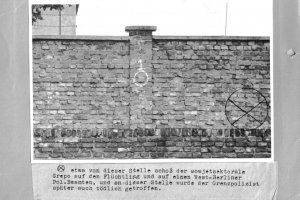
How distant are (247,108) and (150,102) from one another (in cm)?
56

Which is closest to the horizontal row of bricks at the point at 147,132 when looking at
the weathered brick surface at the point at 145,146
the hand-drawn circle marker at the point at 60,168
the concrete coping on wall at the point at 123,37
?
the weathered brick surface at the point at 145,146

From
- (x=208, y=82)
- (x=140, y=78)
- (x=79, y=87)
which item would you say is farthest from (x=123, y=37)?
(x=208, y=82)

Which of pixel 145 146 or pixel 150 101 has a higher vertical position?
pixel 150 101

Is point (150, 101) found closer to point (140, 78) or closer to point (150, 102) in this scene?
point (150, 102)

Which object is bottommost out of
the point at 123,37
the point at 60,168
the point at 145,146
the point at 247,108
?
the point at 60,168

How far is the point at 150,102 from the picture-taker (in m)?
4.54

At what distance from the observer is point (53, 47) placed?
4.52 meters

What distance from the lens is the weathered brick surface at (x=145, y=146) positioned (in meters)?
4.48

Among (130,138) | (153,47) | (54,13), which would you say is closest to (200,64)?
(153,47)

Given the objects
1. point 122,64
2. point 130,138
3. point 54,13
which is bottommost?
point 130,138

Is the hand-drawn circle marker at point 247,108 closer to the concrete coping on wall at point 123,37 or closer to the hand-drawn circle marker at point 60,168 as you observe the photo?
the concrete coping on wall at point 123,37

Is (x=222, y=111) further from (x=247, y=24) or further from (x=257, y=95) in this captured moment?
(x=247, y=24)

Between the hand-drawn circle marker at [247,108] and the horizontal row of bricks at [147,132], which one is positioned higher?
the hand-drawn circle marker at [247,108]

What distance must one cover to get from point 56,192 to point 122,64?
82 centimetres
